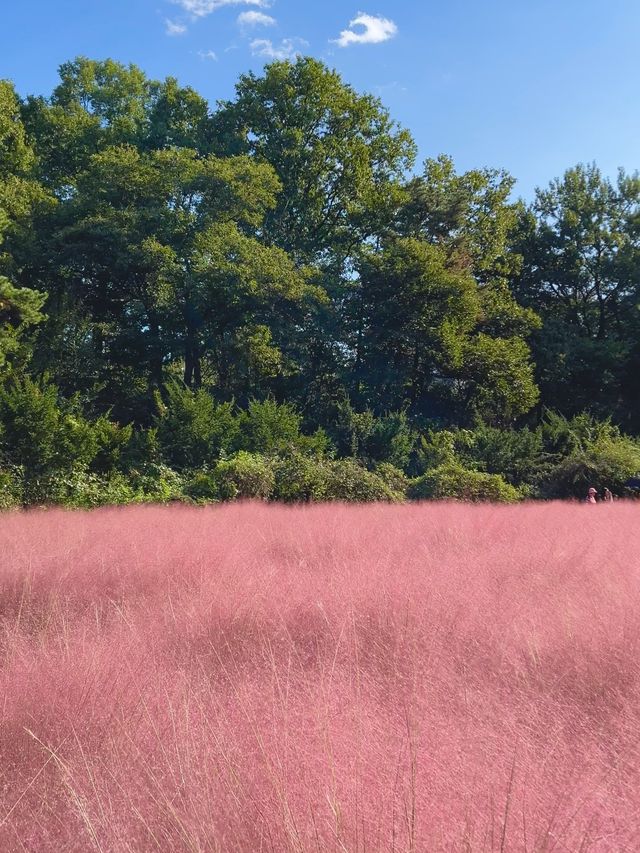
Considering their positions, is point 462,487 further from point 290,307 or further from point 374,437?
point 290,307

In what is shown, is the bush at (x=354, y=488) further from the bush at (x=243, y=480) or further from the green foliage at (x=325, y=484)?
the bush at (x=243, y=480)

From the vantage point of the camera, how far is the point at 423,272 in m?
21.8

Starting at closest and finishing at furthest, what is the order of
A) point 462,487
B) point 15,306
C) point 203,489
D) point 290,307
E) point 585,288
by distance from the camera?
1. point 203,489
2. point 462,487
3. point 15,306
4. point 290,307
5. point 585,288

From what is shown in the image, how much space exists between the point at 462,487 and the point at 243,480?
4854mm

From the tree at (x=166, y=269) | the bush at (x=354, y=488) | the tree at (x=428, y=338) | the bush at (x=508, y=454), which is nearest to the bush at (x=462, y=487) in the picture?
the bush at (x=354, y=488)

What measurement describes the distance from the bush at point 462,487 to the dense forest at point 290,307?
62 millimetres

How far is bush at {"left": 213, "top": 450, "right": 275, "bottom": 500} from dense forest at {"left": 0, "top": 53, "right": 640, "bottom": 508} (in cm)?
5

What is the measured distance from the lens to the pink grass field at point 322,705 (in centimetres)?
161

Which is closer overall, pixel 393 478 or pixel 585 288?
pixel 393 478

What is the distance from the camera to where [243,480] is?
13008mm

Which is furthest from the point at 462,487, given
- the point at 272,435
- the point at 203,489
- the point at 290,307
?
the point at 290,307

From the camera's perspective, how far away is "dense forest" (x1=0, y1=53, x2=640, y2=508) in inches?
582

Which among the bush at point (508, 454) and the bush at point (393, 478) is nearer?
the bush at point (393, 478)

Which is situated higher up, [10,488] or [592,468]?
[592,468]
